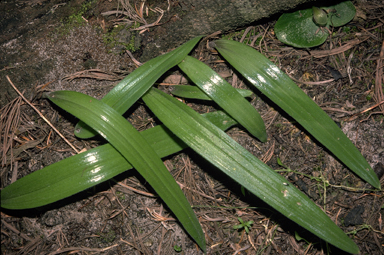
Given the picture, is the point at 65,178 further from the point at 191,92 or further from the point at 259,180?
the point at 259,180

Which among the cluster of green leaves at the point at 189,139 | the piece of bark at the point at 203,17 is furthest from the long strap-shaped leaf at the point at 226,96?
the piece of bark at the point at 203,17

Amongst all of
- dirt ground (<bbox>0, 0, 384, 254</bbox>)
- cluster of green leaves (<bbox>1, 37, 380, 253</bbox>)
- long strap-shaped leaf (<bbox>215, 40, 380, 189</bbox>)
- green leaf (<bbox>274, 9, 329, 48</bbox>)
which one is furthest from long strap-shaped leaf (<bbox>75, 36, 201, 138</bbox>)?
green leaf (<bbox>274, 9, 329, 48</bbox>)

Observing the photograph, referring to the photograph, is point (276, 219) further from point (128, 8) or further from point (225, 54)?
point (128, 8)

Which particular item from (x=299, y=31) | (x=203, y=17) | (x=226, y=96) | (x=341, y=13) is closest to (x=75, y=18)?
(x=203, y=17)

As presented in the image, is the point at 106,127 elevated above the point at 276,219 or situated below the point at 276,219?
above

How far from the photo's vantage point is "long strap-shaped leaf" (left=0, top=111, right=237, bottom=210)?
5.81 ft

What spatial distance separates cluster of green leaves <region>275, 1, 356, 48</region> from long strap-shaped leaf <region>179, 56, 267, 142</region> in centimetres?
69

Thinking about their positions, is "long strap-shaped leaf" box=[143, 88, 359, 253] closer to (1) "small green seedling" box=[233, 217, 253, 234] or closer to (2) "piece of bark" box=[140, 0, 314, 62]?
(1) "small green seedling" box=[233, 217, 253, 234]

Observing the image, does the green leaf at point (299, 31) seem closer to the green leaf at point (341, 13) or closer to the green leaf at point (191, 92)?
the green leaf at point (341, 13)

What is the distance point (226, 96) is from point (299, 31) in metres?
0.88

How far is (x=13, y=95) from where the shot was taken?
2.03 m

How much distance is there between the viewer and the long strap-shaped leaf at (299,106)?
1910mm

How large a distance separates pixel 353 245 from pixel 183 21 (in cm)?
221

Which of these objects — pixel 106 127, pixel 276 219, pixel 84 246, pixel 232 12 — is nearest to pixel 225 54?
pixel 232 12
